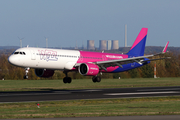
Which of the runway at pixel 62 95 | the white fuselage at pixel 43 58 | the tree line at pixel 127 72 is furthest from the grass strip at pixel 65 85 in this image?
the tree line at pixel 127 72

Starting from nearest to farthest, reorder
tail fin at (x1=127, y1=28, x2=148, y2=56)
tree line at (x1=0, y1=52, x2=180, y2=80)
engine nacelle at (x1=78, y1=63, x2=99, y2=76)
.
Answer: engine nacelle at (x1=78, y1=63, x2=99, y2=76), tail fin at (x1=127, y1=28, x2=148, y2=56), tree line at (x1=0, y1=52, x2=180, y2=80)

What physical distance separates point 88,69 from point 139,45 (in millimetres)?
21978

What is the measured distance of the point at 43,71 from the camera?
5731 centimetres

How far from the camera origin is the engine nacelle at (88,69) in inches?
2077

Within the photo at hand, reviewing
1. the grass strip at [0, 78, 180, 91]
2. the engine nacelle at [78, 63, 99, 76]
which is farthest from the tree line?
the engine nacelle at [78, 63, 99, 76]

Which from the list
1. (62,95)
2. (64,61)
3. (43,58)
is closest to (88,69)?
(64,61)

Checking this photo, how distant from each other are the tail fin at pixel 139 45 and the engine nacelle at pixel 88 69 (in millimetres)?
17372

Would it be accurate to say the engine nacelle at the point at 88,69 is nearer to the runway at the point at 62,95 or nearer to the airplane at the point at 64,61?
the airplane at the point at 64,61

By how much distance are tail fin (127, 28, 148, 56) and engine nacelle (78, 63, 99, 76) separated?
17.4 metres

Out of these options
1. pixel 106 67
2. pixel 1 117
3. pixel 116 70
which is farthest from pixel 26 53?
pixel 1 117

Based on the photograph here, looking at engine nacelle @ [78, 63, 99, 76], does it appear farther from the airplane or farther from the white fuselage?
the white fuselage

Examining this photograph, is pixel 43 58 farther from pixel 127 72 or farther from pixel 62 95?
pixel 127 72

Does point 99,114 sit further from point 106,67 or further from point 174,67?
point 174,67

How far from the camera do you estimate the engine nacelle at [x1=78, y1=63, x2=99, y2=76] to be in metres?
52.8
